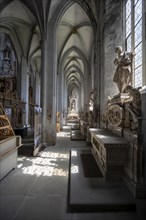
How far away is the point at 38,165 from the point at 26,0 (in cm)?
1015

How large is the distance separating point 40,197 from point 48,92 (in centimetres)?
819

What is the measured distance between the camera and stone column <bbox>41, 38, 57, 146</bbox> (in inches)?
445

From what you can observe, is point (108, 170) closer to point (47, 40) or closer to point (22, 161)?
point (22, 161)

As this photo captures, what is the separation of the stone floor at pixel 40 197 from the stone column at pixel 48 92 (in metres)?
5.09

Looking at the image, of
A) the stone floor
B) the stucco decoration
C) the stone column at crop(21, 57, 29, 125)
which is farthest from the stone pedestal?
the stone column at crop(21, 57, 29, 125)

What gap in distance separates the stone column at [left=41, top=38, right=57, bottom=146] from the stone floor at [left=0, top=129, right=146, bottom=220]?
5.09m

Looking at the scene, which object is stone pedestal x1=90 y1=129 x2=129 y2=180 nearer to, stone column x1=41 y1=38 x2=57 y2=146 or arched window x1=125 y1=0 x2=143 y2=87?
arched window x1=125 y1=0 x2=143 y2=87

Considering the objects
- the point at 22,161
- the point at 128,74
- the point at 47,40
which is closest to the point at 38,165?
the point at 22,161

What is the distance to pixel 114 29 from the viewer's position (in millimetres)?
8805

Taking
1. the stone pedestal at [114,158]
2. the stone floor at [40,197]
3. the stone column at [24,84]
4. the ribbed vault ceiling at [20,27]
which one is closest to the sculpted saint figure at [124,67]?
the stone pedestal at [114,158]

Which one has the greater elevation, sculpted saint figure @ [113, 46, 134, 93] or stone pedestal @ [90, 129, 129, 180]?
sculpted saint figure @ [113, 46, 134, 93]

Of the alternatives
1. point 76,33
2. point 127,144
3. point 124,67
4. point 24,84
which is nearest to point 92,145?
point 124,67

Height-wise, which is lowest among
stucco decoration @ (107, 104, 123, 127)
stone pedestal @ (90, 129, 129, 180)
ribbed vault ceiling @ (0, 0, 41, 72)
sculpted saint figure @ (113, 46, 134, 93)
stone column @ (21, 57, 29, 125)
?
stone pedestal @ (90, 129, 129, 180)

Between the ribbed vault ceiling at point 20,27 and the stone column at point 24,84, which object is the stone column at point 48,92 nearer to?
the ribbed vault ceiling at point 20,27
